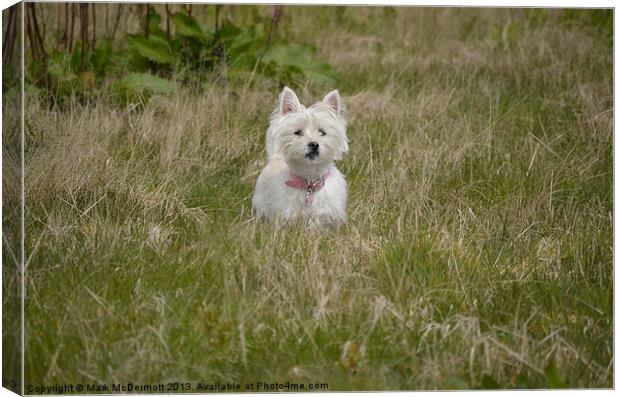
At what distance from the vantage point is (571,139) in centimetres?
743

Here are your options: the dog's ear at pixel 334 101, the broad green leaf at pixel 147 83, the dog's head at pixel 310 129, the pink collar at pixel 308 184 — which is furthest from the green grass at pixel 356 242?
the dog's ear at pixel 334 101

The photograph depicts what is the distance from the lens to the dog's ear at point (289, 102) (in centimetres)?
646

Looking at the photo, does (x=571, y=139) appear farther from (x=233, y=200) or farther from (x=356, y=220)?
(x=233, y=200)

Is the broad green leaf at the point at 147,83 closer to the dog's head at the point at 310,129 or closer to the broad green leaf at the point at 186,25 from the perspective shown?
the broad green leaf at the point at 186,25

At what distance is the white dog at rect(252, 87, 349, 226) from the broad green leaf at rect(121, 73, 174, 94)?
144 cm

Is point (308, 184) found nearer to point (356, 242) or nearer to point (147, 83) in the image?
point (356, 242)

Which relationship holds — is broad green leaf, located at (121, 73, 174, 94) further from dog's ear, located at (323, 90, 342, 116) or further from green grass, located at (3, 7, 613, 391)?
dog's ear, located at (323, 90, 342, 116)

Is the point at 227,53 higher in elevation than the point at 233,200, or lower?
higher

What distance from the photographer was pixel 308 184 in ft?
21.8

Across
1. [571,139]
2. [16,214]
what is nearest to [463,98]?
[571,139]

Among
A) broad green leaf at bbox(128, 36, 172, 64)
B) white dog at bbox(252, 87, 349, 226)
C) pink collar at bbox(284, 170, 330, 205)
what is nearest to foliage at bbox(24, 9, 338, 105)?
broad green leaf at bbox(128, 36, 172, 64)

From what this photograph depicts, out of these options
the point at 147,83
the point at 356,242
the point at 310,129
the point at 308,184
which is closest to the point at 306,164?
the point at 308,184

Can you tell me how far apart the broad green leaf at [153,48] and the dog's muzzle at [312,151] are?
2.09m

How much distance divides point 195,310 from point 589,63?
4.32 metres
